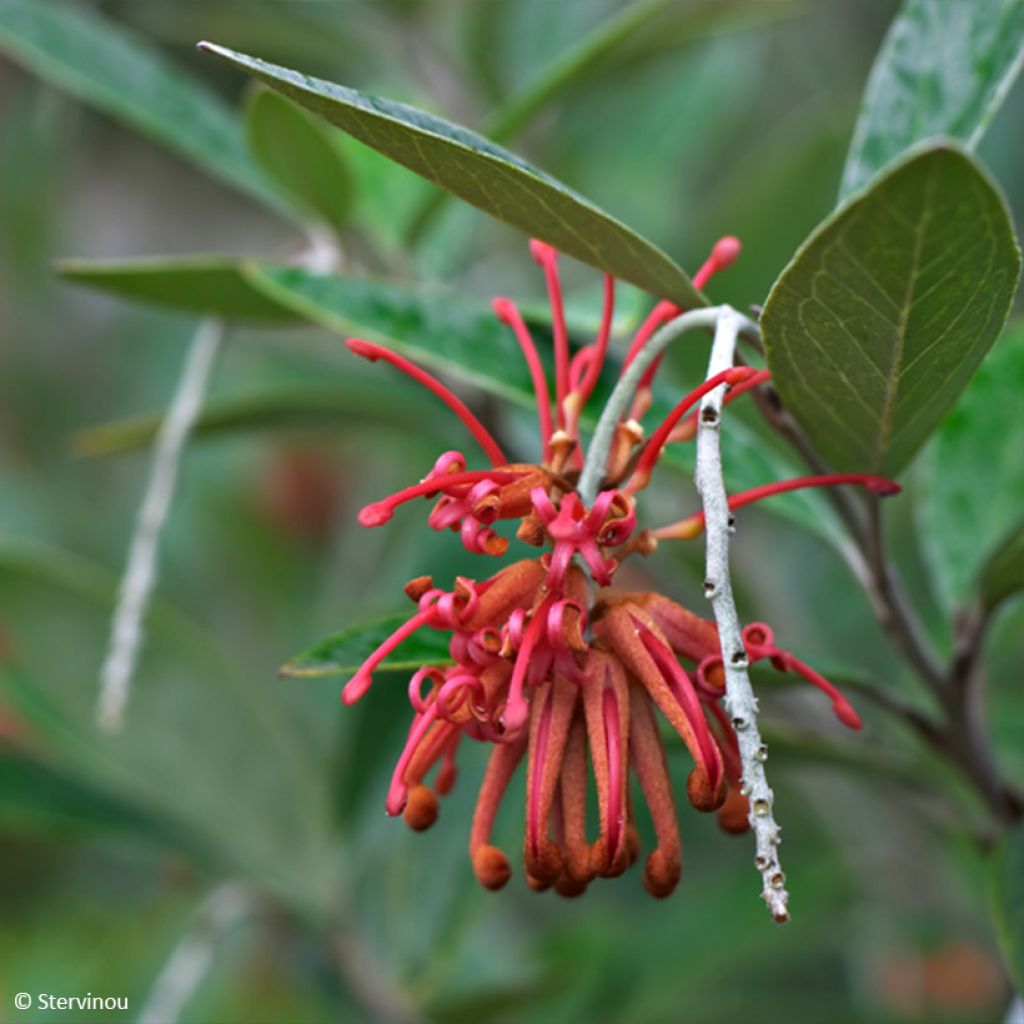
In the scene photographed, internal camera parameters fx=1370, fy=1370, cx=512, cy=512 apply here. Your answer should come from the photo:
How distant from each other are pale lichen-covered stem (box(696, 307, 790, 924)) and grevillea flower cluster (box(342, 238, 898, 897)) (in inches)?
2.4

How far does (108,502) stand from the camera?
2449 millimetres

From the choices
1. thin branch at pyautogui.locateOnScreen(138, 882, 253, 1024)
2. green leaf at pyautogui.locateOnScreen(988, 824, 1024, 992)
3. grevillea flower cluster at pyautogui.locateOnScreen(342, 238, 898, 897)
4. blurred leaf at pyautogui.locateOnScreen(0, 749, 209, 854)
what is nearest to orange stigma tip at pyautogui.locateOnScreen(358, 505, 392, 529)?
grevillea flower cluster at pyautogui.locateOnScreen(342, 238, 898, 897)

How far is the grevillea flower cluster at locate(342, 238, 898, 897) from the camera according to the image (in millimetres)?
709

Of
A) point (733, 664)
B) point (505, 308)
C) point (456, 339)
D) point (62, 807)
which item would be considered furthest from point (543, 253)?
point (62, 807)

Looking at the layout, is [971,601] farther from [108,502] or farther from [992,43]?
[108,502]

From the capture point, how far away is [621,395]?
0.73m

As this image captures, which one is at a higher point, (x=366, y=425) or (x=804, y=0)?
(x=804, y=0)

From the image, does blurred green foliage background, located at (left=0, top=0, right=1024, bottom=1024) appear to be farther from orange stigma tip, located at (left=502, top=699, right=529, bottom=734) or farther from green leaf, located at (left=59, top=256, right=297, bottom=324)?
orange stigma tip, located at (left=502, top=699, right=529, bottom=734)

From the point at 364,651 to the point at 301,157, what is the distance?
0.56 meters

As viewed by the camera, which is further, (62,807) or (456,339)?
(62,807)

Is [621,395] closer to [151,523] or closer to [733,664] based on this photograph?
[733,664]

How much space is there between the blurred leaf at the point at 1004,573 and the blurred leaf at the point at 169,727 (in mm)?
819

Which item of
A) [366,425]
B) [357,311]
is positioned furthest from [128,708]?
[357,311]

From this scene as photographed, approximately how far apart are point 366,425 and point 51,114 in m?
0.90
